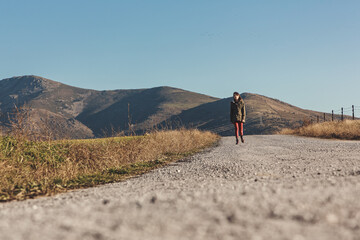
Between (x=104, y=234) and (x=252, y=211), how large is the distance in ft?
3.54

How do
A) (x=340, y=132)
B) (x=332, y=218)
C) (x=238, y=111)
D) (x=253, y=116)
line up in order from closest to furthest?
(x=332, y=218) → (x=238, y=111) → (x=340, y=132) → (x=253, y=116)

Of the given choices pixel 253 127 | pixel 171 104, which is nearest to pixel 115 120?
pixel 171 104

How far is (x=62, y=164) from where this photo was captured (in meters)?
7.78

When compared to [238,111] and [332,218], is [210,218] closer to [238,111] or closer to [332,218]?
[332,218]

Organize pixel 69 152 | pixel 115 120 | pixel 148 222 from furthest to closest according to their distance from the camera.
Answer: pixel 115 120 → pixel 69 152 → pixel 148 222

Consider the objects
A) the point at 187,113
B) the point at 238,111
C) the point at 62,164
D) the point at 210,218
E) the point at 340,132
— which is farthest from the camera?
the point at 187,113

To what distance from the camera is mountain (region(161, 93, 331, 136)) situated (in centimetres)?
7921

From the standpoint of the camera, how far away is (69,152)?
852cm

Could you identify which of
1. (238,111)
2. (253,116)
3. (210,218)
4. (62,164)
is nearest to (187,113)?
(253,116)

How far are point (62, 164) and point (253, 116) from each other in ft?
300

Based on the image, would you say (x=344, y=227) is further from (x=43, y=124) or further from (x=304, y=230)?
(x=43, y=124)

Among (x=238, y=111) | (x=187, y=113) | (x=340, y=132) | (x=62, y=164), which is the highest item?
(x=187, y=113)

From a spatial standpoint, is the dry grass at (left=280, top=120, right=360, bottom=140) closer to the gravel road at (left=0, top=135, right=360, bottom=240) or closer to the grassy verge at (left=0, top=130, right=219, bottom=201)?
the grassy verge at (left=0, top=130, right=219, bottom=201)

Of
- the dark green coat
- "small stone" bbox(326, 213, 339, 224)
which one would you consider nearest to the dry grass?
the dark green coat
